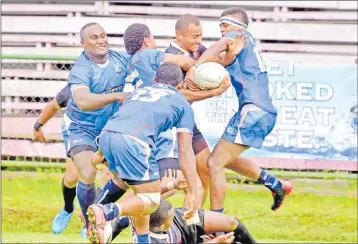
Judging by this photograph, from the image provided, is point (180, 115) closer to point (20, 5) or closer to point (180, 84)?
point (180, 84)

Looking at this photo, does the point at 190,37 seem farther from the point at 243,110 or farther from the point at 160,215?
the point at 160,215

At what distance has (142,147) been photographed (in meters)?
10.1

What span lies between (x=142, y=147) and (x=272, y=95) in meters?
7.09

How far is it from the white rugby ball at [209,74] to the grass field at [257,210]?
395cm

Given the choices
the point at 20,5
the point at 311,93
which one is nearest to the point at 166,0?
the point at 20,5

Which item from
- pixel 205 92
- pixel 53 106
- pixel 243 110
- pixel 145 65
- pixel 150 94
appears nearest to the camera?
pixel 150 94

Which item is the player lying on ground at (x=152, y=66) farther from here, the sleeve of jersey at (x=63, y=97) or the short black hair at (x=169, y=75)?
the sleeve of jersey at (x=63, y=97)

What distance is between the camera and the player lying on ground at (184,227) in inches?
408

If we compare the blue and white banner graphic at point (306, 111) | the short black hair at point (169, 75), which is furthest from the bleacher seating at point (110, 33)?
the short black hair at point (169, 75)

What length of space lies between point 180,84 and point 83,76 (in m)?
1.33

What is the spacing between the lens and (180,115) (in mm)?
10180

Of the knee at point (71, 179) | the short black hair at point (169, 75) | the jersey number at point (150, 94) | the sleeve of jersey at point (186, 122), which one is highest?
the short black hair at point (169, 75)

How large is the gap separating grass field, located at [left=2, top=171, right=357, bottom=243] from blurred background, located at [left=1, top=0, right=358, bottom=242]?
2cm

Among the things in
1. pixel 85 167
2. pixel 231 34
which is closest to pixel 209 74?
pixel 231 34
